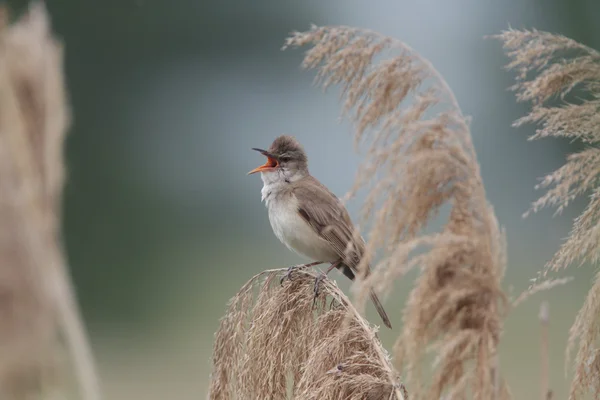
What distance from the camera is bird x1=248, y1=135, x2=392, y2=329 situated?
4.06 m

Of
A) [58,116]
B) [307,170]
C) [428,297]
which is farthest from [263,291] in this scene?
[307,170]

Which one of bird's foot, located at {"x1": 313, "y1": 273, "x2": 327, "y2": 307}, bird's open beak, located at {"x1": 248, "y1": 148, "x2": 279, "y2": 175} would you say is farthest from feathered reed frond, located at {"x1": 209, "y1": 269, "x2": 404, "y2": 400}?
bird's open beak, located at {"x1": 248, "y1": 148, "x2": 279, "y2": 175}

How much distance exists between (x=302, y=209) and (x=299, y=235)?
0.41 feet

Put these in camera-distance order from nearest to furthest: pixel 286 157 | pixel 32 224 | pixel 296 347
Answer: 1. pixel 32 224
2. pixel 296 347
3. pixel 286 157

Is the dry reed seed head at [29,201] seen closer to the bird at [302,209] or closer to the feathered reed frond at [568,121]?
the feathered reed frond at [568,121]

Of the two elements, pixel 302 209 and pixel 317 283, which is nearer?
pixel 317 283

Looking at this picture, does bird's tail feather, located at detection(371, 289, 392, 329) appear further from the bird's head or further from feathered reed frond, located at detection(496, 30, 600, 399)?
feathered reed frond, located at detection(496, 30, 600, 399)

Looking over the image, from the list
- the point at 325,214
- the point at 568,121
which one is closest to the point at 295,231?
the point at 325,214

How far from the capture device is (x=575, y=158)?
6.66 ft

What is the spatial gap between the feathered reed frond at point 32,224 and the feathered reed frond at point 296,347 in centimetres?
101

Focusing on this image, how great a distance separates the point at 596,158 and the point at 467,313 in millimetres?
531

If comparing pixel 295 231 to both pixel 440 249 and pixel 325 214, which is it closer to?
pixel 325 214

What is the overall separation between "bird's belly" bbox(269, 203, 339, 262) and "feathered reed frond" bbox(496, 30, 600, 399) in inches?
83.3

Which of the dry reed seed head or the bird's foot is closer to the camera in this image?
the dry reed seed head
